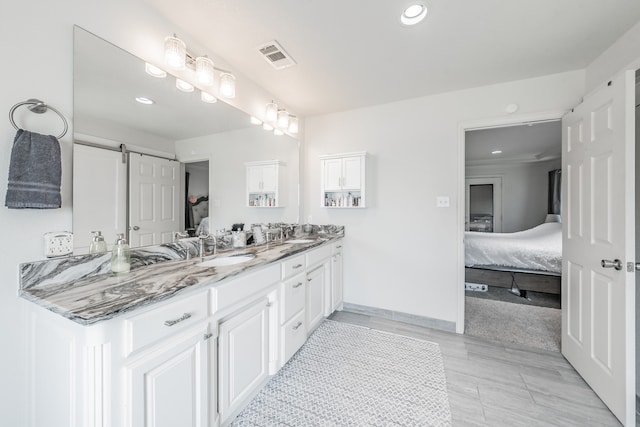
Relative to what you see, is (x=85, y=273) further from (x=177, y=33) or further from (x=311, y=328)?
(x=311, y=328)

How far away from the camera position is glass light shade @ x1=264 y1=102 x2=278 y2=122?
2482mm

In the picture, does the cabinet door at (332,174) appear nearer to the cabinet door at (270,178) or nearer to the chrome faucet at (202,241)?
the cabinet door at (270,178)

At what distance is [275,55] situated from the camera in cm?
192

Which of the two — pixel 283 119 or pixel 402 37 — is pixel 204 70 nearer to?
pixel 283 119

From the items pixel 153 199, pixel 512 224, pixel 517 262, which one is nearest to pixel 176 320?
pixel 153 199

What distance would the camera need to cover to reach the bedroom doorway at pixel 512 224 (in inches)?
103

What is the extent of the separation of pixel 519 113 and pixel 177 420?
321 cm

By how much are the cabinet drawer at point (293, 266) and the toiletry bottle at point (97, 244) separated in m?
1.01

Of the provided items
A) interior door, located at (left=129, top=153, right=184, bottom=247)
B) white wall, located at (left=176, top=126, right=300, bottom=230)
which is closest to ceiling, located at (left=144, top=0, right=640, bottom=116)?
white wall, located at (left=176, top=126, right=300, bottom=230)

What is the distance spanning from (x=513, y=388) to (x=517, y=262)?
86.4 inches

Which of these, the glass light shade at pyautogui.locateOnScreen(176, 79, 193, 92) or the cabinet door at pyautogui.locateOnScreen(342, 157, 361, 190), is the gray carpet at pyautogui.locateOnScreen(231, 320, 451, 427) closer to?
the cabinet door at pyautogui.locateOnScreen(342, 157, 361, 190)

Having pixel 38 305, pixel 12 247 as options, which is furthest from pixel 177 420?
pixel 12 247

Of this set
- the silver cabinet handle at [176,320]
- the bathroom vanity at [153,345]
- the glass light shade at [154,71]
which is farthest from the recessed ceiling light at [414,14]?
the silver cabinet handle at [176,320]

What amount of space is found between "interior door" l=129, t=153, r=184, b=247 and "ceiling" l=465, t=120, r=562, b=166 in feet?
11.0
